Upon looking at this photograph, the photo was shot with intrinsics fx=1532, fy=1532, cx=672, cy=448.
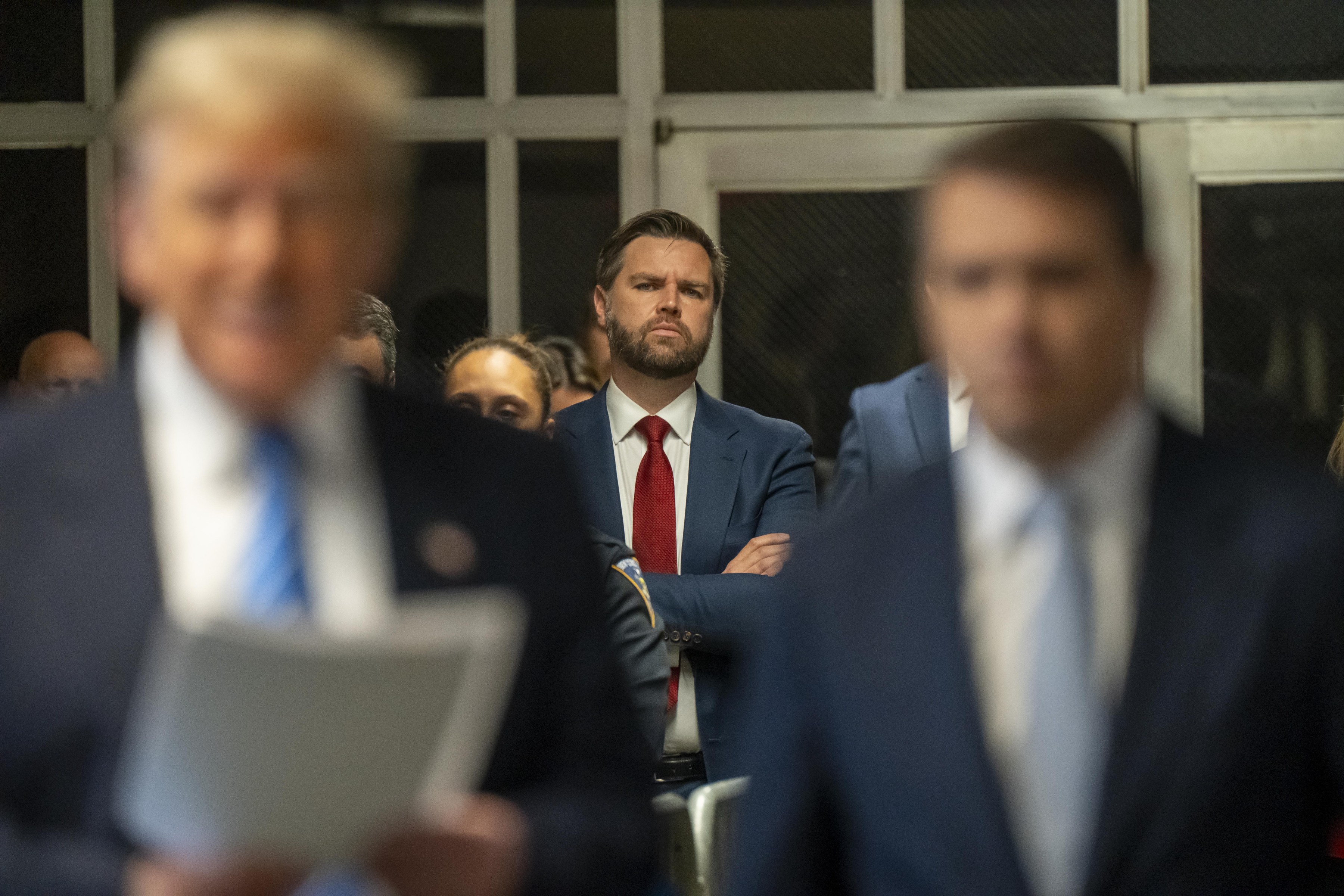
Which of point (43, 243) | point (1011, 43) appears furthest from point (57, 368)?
point (1011, 43)

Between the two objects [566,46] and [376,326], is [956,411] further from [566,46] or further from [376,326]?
[566,46]

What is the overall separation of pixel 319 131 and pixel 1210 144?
5.58 meters

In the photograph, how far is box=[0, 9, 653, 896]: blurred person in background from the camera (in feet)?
4.51

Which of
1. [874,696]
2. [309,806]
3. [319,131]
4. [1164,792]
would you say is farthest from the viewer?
[874,696]

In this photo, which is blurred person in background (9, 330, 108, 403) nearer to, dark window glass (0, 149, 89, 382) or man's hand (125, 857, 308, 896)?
dark window glass (0, 149, 89, 382)

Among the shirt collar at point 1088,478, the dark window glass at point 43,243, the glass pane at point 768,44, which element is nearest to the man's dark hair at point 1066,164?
the shirt collar at point 1088,478

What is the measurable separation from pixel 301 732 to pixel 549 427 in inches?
120

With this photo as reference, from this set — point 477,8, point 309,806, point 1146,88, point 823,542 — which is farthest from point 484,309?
point 309,806

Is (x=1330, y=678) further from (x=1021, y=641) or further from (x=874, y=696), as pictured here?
(x=874, y=696)

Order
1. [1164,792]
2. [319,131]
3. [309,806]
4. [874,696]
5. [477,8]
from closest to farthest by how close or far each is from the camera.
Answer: [309,806] → [319,131] → [1164,792] → [874,696] → [477,8]

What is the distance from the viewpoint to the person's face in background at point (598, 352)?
18.8 ft

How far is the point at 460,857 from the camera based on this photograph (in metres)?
1.37

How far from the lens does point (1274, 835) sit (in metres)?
1.54

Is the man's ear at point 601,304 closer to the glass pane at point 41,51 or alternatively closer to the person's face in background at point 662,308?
the person's face in background at point 662,308
